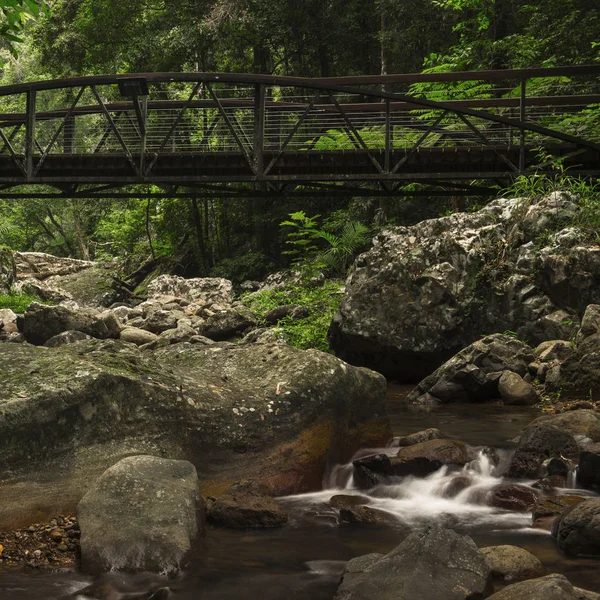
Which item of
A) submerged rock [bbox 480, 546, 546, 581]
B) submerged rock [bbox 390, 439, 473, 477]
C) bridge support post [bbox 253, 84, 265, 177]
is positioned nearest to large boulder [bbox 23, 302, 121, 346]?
bridge support post [bbox 253, 84, 265, 177]

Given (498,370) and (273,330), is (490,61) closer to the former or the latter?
(273,330)

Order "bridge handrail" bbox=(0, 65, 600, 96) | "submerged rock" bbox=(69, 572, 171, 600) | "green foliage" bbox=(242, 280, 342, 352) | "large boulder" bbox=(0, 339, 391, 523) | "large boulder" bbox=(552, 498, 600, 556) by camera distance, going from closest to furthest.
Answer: "submerged rock" bbox=(69, 572, 171, 600) → "large boulder" bbox=(552, 498, 600, 556) → "large boulder" bbox=(0, 339, 391, 523) → "bridge handrail" bbox=(0, 65, 600, 96) → "green foliage" bbox=(242, 280, 342, 352)

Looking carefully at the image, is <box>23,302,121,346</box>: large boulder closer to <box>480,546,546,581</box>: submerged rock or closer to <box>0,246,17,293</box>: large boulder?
<box>0,246,17,293</box>: large boulder

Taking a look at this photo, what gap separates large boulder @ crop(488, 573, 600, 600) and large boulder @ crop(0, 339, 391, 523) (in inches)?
100

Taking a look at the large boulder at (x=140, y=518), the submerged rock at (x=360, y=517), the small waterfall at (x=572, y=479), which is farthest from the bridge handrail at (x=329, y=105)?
the large boulder at (x=140, y=518)

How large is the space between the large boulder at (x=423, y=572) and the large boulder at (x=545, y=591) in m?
0.17

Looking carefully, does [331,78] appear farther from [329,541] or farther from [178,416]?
[329,541]

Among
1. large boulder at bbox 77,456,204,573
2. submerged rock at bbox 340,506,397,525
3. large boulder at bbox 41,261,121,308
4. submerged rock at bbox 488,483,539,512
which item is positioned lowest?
large boulder at bbox 41,261,121,308

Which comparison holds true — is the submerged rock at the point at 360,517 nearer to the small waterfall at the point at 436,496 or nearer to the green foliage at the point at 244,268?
the small waterfall at the point at 436,496

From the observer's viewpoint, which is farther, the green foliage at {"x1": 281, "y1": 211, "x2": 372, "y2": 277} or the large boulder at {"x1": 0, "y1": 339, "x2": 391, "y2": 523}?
the green foliage at {"x1": 281, "y1": 211, "x2": 372, "y2": 277}

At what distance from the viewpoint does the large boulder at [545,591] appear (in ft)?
11.7

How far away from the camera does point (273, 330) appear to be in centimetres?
1531

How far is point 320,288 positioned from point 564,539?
13.3m

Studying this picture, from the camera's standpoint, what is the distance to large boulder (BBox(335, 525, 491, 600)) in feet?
12.5
